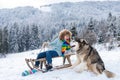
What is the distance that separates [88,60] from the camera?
351 inches

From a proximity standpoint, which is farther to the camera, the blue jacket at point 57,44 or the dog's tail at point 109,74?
the blue jacket at point 57,44

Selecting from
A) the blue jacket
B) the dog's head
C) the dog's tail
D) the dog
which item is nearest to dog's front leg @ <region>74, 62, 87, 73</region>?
the dog

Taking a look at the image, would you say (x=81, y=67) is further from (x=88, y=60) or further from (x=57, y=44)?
(x=57, y=44)

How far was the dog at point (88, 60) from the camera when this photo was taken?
28.9ft

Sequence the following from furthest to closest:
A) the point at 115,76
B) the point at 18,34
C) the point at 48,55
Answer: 1. the point at 18,34
2. the point at 48,55
3. the point at 115,76

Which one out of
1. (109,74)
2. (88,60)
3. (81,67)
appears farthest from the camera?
(81,67)

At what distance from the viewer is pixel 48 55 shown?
9.92 meters

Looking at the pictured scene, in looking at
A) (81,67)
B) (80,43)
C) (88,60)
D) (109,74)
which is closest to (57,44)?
(80,43)

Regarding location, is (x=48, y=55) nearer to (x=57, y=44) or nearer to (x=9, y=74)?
(x=57, y=44)

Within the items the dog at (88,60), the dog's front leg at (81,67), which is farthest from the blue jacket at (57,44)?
the dog's front leg at (81,67)

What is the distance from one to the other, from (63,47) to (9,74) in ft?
6.92

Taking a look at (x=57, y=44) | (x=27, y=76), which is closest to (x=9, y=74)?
(x=27, y=76)

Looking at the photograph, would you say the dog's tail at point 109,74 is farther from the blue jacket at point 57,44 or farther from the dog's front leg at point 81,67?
the blue jacket at point 57,44

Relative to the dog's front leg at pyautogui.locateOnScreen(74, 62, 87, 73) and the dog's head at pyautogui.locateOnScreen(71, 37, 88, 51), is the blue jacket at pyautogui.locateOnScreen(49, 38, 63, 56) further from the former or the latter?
the dog's front leg at pyautogui.locateOnScreen(74, 62, 87, 73)
